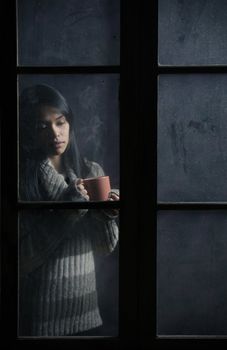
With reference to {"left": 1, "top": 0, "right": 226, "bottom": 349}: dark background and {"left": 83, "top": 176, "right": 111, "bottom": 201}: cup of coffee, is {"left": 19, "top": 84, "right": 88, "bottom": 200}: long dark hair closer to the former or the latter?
{"left": 1, "top": 0, "right": 226, "bottom": 349}: dark background

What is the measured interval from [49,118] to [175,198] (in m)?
0.54

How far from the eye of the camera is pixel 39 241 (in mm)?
1970

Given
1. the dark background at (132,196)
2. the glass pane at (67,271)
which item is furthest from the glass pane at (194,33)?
the glass pane at (67,271)

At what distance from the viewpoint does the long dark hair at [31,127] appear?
197 centimetres

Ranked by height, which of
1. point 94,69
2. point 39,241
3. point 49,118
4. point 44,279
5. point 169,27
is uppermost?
point 169,27

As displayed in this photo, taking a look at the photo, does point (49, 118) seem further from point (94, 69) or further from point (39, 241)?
point (39, 241)

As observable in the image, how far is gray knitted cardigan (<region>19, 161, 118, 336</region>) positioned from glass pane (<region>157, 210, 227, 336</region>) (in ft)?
0.67

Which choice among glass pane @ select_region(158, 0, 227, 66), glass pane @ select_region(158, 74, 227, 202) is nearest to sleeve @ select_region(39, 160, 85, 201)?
glass pane @ select_region(158, 74, 227, 202)

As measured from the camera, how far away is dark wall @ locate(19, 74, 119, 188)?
A: 6.44 feet

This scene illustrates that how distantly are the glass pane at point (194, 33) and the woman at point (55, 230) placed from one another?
43 cm

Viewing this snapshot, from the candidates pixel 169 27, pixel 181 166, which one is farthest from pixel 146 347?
pixel 169 27

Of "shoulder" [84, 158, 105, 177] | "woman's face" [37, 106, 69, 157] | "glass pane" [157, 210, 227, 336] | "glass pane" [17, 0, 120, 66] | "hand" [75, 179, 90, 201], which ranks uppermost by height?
"glass pane" [17, 0, 120, 66]

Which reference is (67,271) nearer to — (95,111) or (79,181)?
(79,181)

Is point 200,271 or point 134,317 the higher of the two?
point 200,271
